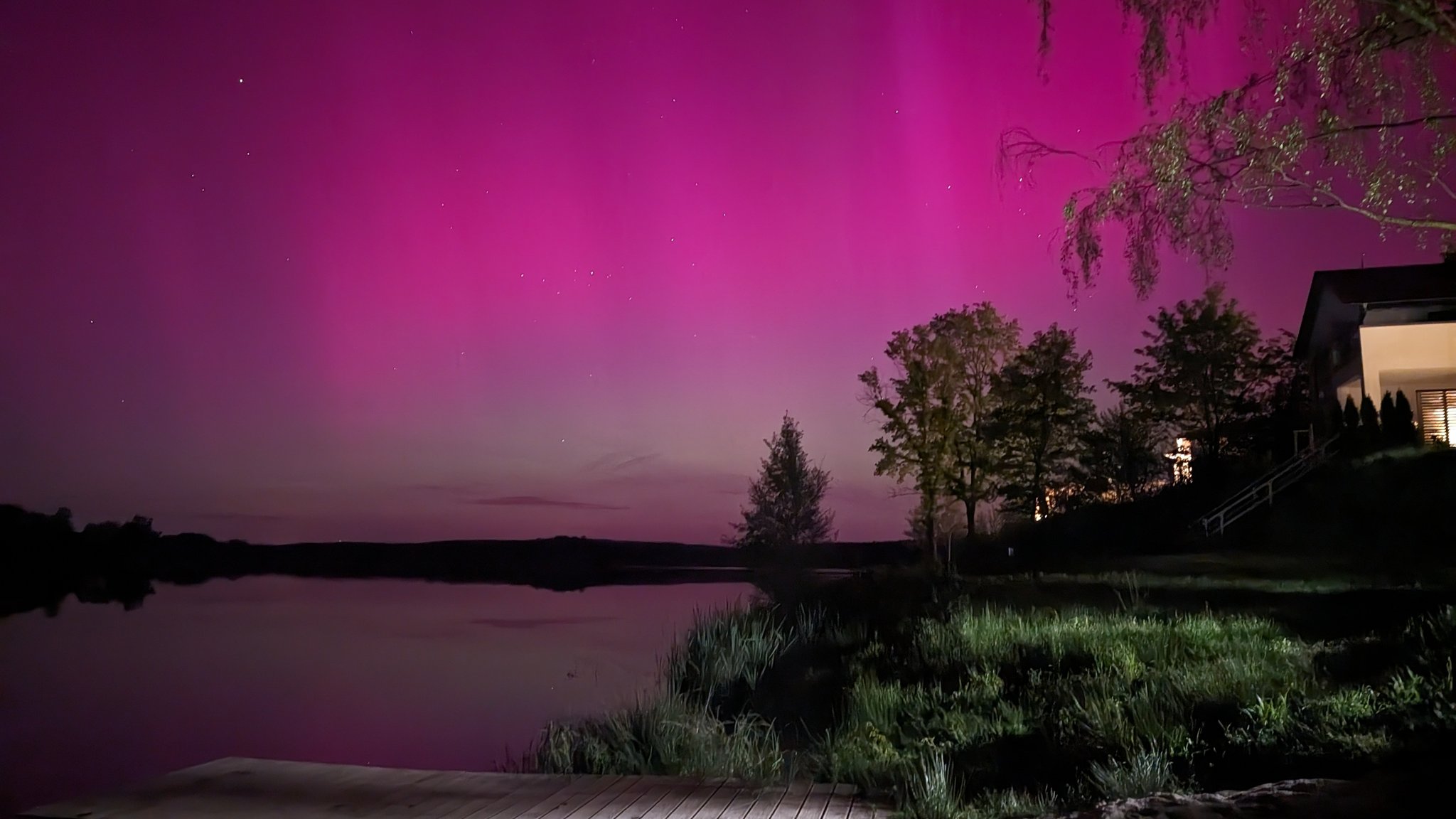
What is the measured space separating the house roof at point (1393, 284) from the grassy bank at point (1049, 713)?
2203 cm

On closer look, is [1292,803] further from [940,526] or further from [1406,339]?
[940,526]

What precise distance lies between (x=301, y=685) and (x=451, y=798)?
16.7 metres

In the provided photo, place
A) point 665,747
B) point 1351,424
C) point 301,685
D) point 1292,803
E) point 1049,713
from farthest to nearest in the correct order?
point 1351,424 → point 301,685 → point 1049,713 → point 665,747 → point 1292,803

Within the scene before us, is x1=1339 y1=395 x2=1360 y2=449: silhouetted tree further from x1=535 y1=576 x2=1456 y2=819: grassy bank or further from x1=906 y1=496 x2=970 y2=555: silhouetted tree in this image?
x1=535 y1=576 x2=1456 y2=819: grassy bank

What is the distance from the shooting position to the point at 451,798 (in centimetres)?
744

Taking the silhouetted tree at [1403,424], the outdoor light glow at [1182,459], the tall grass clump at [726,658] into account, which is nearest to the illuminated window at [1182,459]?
the outdoor light glow at [1182,459]

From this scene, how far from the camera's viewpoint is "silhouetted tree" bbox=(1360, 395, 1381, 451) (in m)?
31.1

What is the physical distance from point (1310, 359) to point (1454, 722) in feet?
130

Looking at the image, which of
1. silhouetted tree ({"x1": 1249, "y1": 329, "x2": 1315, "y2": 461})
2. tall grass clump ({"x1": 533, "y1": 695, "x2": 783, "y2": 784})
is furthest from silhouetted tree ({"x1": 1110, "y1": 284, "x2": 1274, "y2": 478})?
tall grass clump ({"x1": 533, "y1": 695, "x2": 783, "y2": 784})

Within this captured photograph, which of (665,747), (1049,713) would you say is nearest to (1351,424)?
(1049,713)

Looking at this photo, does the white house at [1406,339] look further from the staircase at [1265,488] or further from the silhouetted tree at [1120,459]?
the silhouetted tree at [1120,459]

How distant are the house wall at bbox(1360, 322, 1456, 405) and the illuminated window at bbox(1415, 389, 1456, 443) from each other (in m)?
0.25

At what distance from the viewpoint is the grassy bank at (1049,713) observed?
297 inches

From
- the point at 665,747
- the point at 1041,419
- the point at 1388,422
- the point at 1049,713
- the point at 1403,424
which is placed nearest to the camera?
the point at 665,747
